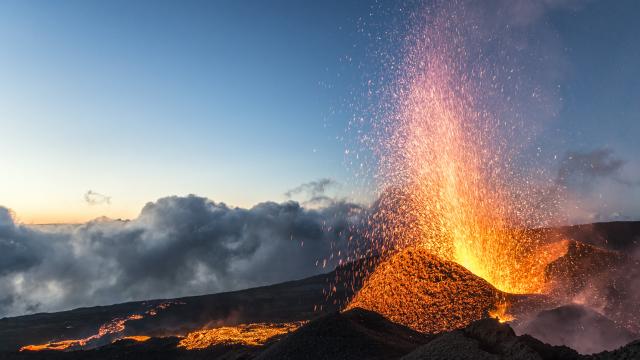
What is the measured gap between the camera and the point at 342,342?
65.3ft

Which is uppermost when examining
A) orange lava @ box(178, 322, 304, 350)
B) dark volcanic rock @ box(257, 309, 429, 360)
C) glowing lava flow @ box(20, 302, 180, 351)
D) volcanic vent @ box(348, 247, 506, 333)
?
volcanic vent @ box(348, 247, 506, 333)

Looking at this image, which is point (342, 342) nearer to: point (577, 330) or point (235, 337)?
point (577, 330)

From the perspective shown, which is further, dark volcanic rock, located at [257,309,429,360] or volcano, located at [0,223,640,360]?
dark volcanic rock, located at [257,309,429,360]

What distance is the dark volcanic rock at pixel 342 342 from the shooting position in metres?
19.0

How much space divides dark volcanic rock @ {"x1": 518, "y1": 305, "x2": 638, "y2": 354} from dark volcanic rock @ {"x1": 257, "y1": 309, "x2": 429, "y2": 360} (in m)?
5.31

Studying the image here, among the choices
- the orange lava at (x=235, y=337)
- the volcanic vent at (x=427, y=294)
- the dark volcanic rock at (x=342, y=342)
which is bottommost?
the orange lava at (x=235, y=337)

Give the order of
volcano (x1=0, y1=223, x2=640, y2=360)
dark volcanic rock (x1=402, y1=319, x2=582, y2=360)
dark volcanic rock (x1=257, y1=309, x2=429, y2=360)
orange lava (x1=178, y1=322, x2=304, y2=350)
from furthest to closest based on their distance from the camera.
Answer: orange lava (x1=178, y1=322, x2=304, y2=350)
dark volcanic rock (x1=257, y1=309, x2=429, y2=360)
volcano (x1=0, y1=223, x2=640, y2=360)
dark volcanic rock (x1=402, y1=319, x2=582, y2=360)

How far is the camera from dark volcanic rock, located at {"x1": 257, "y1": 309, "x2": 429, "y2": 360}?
19.0m

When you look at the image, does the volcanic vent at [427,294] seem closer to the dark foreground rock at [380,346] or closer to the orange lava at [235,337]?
the dark foreground rock at [380,346]

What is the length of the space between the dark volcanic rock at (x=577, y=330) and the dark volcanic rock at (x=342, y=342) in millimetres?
5313

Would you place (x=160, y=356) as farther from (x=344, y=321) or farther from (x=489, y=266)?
(x=489, y=266)

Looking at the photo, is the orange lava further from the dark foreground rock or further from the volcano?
the dark foreground rock

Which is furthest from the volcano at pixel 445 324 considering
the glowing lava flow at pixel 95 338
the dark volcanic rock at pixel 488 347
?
the glowing lava flow at pixel 95 338

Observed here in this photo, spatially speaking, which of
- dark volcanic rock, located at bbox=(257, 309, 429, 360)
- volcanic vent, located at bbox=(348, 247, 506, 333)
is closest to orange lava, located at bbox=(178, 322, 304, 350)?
volcanic vent, located at bbox=(348, 247, 506, 333)
